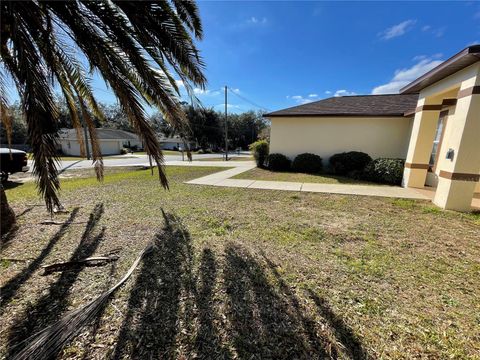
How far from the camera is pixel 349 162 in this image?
1135 cm

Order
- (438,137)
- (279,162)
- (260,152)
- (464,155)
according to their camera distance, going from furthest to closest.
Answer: (260,152)
(279,162)
(438,137)
(464,155)

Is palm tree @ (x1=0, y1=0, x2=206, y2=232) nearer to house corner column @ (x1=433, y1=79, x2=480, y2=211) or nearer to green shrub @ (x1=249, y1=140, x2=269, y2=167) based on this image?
house corner column @ (x1=433, y1=79, x2=480, y2=211)

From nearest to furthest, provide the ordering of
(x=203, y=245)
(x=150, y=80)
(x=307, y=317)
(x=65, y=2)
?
(x=307, y=317)
(x=65, y=2)
(x=150, y=80)
(x=203, y=245)

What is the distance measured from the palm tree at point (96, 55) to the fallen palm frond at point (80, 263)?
38.4 inches

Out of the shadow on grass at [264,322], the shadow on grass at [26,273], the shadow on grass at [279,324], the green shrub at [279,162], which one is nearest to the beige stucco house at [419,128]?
the green shrub at [279,162]

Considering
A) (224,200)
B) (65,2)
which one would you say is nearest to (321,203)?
(224,200)

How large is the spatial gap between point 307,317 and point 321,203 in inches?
179

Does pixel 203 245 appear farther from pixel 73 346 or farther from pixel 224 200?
pixel 224 200

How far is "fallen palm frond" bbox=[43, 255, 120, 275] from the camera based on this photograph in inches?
120

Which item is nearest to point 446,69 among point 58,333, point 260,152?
point 58,333

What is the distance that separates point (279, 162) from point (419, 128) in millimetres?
6680

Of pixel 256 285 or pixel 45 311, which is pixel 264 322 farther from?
pixel 45 311

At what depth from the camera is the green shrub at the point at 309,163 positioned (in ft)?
40.2

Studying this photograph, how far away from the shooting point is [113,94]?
3.29 m
